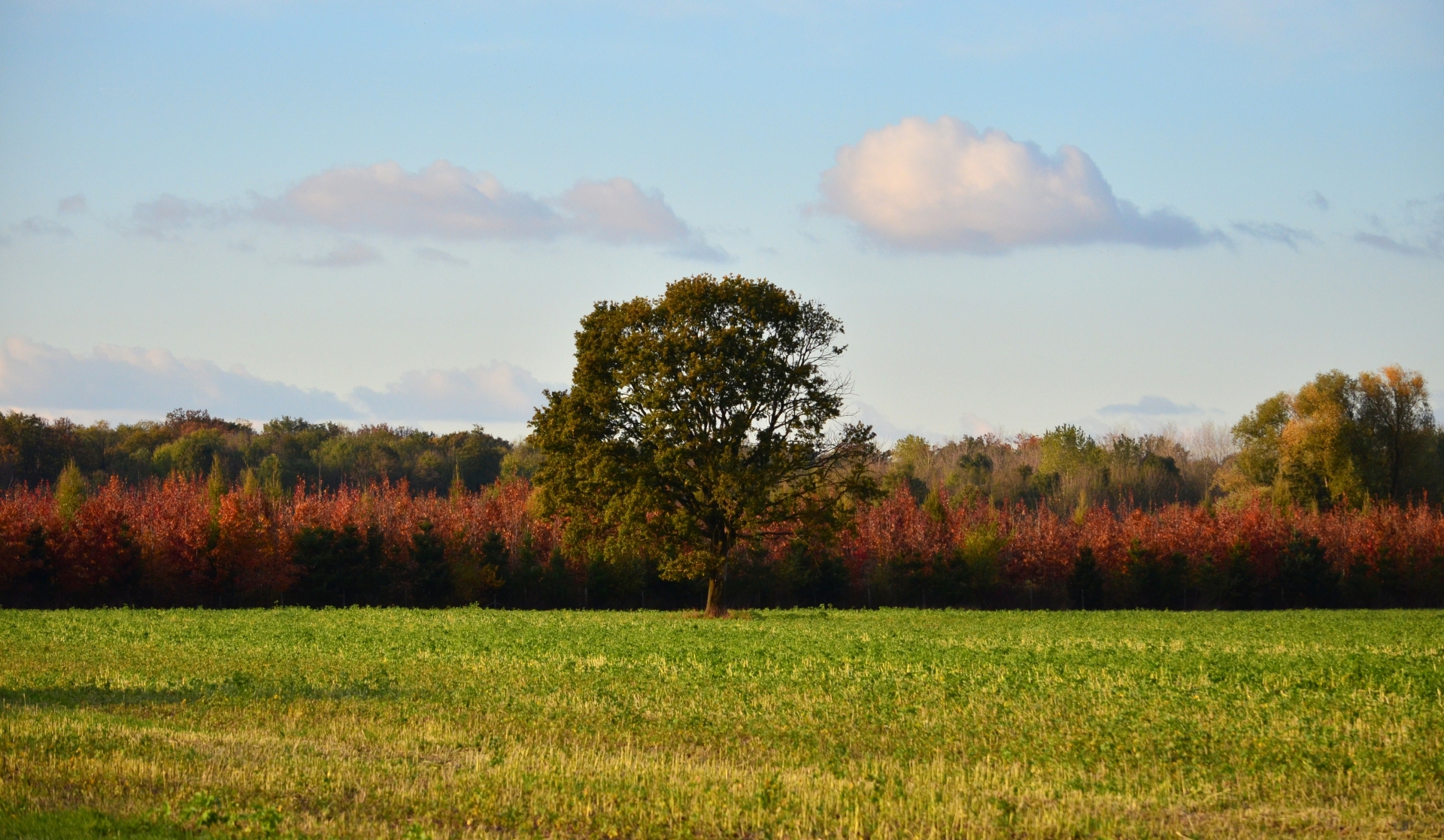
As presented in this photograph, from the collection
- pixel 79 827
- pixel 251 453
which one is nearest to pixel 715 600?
pixel 79 827

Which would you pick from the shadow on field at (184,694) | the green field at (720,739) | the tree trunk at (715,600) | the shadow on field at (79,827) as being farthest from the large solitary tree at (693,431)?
the shadow on field at (79,827)

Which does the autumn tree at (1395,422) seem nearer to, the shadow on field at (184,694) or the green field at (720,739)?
the green field at (720,739)

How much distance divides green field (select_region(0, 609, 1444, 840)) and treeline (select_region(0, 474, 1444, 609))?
1174 inches

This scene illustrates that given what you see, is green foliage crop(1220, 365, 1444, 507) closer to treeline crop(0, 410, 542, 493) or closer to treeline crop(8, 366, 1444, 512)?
treeline crop(8, 366, 1444, 512)

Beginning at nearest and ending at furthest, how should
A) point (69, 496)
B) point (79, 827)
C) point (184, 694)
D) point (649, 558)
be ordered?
1. point (79, 827)
2. point (184, 694)
3. point (649, 558)
4. point (69, 496)

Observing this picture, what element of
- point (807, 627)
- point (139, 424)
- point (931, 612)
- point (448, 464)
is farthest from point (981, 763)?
point (139, 424)

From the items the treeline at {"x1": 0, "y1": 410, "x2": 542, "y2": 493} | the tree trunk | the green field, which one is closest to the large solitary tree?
the tree trunk

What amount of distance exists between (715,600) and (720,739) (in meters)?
29.8

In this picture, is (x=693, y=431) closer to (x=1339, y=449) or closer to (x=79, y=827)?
(x=79, y=827)

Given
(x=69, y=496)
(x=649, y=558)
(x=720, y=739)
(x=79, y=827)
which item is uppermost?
(x=69, y=496)

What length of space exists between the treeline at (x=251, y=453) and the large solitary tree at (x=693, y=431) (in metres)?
57.0

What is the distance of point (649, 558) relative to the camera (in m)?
61.6

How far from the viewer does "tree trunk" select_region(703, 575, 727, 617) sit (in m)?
46.2

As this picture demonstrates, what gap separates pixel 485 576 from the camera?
214 feet
